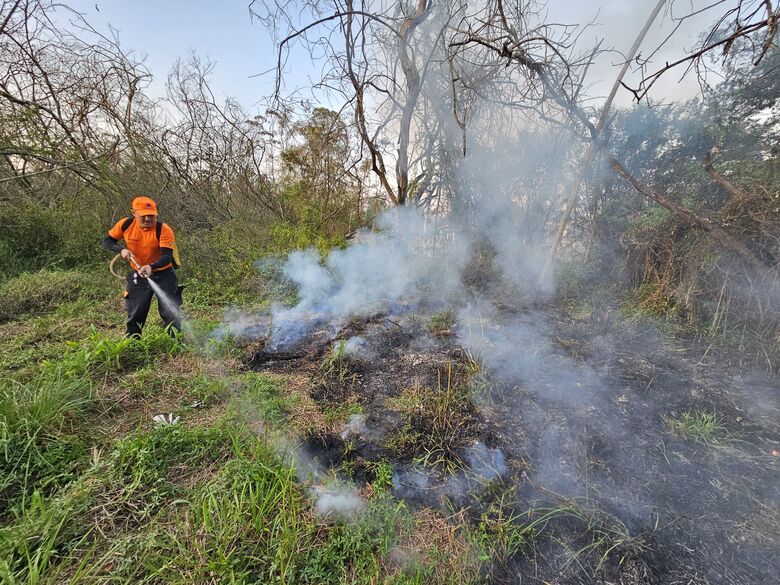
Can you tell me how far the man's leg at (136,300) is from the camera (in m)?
3.76

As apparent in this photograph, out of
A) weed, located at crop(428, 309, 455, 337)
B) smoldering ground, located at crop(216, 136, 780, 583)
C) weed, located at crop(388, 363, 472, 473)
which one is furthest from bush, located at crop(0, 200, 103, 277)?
weed, located at crop(388, 363, 472, 473)

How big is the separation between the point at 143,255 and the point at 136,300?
580 millimetres

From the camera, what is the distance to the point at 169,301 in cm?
399

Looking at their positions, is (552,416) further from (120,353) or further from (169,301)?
(169,301)

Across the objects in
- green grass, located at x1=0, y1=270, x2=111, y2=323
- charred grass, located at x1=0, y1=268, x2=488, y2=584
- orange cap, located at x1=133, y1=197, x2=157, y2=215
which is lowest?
charred grass, located at x1=0, y1=268, x2=488, y2=584

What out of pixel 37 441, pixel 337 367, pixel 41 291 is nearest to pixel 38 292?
pixel 41 291

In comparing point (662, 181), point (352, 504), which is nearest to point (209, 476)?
point (352, 504)

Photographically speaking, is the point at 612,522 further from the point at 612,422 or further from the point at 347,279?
the point at 347,279

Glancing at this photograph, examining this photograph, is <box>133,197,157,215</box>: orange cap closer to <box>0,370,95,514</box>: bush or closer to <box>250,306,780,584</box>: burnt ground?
<box>0,370,95,514</box>: bush

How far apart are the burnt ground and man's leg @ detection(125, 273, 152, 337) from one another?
161cm

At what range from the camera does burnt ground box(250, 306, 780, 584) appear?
1.84 m

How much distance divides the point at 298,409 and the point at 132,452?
1.26 meters

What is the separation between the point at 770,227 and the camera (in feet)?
12.1

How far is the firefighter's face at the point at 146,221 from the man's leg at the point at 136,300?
0.66m
